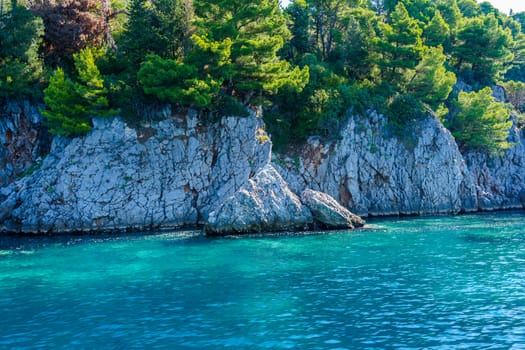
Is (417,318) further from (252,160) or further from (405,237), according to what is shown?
(252,160)

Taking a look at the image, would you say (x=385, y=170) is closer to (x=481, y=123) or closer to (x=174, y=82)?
(x=481, y=123)

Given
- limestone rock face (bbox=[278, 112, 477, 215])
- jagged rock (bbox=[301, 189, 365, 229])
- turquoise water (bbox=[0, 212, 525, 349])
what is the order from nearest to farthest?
turquoise water (bbox=[0, 212, 525, 349]) < jagged rock (bbox=[301, 189, 365, 229]) < limestone rock face (bbox=[278, 112, 477, 215])

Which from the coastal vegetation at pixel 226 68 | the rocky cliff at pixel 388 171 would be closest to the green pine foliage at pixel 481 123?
the coastal vegetation at pixel 226 68

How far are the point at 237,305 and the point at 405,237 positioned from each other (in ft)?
59.5

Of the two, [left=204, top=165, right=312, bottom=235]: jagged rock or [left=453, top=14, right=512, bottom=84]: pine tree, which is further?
[left=453, top=14, right=512, bottom=84]: pine tree

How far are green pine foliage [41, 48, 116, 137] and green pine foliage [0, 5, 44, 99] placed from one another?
3000mm

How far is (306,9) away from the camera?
2331 inches

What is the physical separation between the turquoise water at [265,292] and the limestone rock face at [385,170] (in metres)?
13.8

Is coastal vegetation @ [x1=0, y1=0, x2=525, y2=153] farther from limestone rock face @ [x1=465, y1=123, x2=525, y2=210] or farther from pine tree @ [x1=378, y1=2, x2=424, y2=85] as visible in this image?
limestone rock face @ [x1=465, y1=123, x2=525, y2=210]

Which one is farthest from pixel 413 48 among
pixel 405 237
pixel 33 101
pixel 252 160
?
pixel 33 101

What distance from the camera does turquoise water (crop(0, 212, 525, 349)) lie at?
14242mm

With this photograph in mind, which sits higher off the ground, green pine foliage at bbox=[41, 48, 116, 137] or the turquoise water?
green pine foliage at bbox=[41, 48, 116, 137]

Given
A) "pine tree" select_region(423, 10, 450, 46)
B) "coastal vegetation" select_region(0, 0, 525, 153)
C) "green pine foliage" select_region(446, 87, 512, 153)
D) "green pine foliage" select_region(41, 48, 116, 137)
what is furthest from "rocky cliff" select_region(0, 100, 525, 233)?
"pine tree" select_region(423, 10, 450, 46)

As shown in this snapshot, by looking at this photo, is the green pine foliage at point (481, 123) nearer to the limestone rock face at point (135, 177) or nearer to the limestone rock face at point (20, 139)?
the limestone rock face at point (135, 177)
